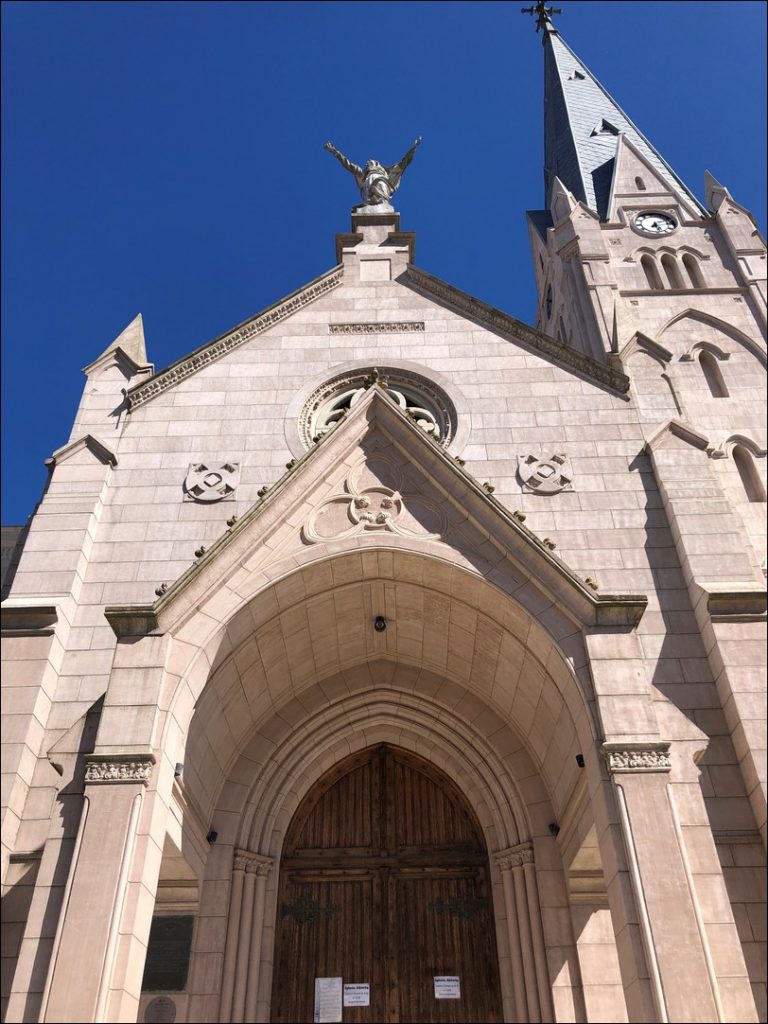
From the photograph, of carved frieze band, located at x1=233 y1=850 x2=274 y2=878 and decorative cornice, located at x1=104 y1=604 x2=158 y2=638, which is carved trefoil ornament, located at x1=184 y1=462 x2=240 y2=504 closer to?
decorative cornice, located at x1=104 y1=604 x2=158 y2=638

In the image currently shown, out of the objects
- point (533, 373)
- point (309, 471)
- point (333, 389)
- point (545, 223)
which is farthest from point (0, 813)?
point (545, 223)

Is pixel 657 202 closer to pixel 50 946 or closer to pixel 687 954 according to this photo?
pixel 687 954

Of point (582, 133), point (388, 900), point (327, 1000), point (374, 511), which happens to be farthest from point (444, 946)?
point (582, 133)

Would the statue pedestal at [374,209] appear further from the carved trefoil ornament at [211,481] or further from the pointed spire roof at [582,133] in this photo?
the pointed spire roof at [582,133]

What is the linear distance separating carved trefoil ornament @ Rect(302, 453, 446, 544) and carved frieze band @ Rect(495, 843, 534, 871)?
4174mm

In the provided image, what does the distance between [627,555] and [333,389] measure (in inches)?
219

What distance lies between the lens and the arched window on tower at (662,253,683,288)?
24.2 meters

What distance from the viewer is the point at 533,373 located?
43.4 ft

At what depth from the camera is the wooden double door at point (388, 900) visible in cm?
1025

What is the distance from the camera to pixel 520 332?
13.9m

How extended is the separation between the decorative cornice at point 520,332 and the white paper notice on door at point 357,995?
30.2 feet

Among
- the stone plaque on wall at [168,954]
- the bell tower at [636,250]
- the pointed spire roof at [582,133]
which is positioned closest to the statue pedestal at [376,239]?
the bell tower at [636,250]

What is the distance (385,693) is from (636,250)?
62.1ft

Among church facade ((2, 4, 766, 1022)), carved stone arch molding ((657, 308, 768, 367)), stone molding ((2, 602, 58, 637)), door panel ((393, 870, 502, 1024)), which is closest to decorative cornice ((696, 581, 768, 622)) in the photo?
church facade ((2, 4, 766, 1022))
